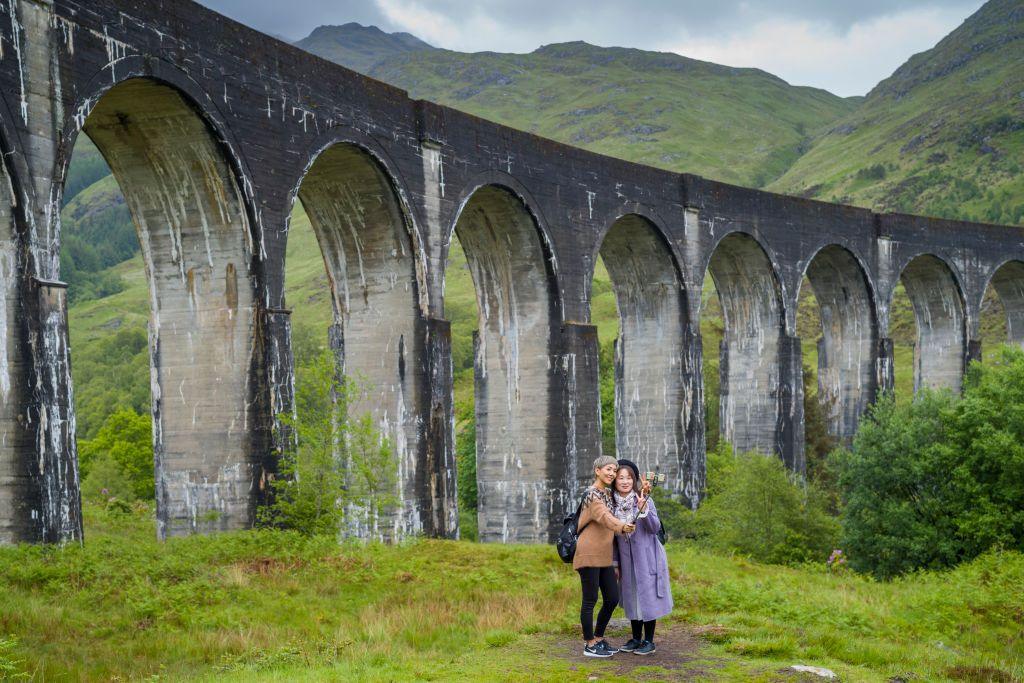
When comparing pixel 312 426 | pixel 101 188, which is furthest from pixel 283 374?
pixel 101 188

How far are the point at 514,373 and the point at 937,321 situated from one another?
22.6m

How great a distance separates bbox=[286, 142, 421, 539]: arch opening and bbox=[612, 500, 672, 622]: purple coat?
36.7 feet

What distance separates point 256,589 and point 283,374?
15.7 feet

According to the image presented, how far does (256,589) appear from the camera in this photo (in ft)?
41.1

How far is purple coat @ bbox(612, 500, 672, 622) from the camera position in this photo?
907cm

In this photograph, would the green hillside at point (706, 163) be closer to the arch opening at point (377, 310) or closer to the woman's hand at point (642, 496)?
the arch opening at point (377, 310)

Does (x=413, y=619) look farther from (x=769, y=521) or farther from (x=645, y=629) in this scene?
(x=769, y=521)

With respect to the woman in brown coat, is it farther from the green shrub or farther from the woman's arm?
the green shrub

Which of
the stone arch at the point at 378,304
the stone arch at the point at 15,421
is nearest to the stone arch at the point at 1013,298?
the stone arch at the point at 378,304

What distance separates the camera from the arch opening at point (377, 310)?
796 inches

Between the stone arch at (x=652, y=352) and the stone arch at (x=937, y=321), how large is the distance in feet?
47.5

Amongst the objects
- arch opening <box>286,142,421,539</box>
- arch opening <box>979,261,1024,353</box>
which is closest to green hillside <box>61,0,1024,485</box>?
arch opening <box>979,261,1024,353</box>

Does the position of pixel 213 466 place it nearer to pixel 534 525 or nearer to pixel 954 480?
pixel 534 525

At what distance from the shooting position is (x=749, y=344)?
32625 mm
